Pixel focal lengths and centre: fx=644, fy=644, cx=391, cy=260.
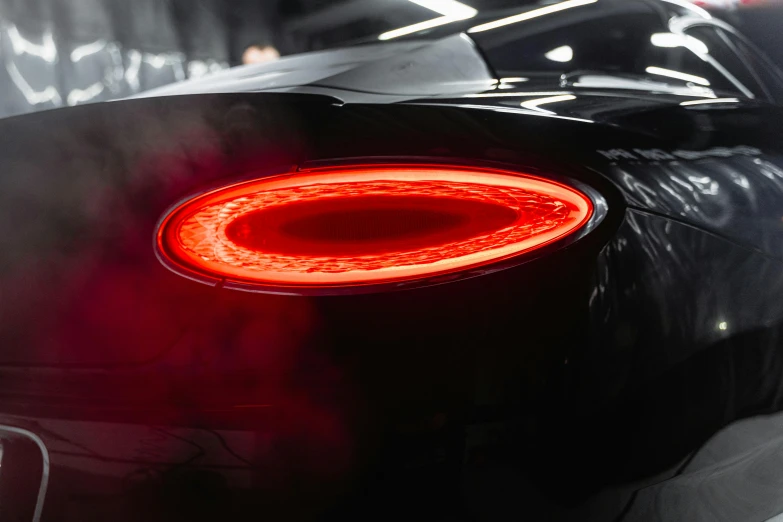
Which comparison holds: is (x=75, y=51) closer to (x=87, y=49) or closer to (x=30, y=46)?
(x=87, y=49)

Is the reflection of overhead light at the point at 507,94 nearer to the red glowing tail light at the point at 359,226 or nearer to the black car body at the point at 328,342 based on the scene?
the black car body at the point at 328,342

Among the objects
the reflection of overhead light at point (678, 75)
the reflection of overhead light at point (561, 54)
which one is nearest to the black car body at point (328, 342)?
the reflection of overhead light at point (561, 54)

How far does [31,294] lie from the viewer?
58 centimetres

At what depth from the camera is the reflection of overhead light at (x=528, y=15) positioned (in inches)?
42.8

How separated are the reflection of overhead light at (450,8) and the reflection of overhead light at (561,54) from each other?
0.26 meters

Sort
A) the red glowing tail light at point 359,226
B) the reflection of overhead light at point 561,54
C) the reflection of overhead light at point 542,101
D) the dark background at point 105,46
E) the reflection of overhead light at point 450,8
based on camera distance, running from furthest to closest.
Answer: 1. the dark background at point 105,46
2. the reflection of overhead light at point 450,8
3. the reflection of overhead light at point 561,54
4. the reflection of overhead light at point 542,101
5. the red glowing tail light at point 359,226

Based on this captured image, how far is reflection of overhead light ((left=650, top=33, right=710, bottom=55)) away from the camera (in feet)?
3.79

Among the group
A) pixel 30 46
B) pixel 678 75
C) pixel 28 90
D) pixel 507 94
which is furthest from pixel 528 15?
pixel 30 46

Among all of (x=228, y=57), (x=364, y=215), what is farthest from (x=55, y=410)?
(x=228, y=57)

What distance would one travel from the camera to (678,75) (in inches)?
43.4

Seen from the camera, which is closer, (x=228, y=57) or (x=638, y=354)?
(x=638, y=354)

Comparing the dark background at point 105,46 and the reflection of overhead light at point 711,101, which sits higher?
the dark background at point 105,46

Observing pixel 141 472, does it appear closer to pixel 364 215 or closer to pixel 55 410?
pixel 55 410

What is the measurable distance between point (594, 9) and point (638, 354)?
2.44 feet
